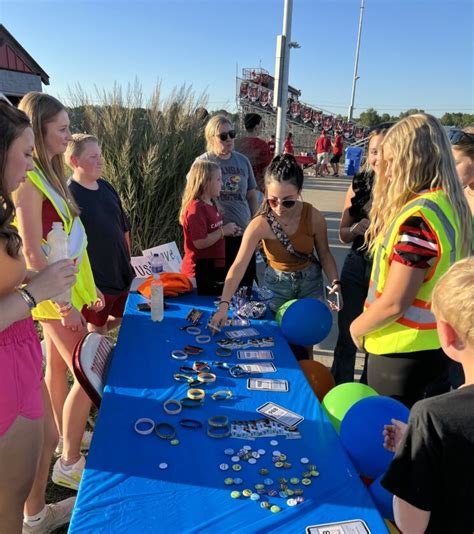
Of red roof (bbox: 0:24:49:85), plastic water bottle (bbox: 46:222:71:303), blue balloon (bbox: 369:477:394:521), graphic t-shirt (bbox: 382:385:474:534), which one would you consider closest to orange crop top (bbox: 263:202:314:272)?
plastic water bottle (bbox: 46:222:71:303)

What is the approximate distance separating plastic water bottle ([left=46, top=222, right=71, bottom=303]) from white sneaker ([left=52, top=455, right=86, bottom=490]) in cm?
88

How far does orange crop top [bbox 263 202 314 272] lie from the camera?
260cm

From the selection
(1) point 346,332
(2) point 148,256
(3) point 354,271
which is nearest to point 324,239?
(3) point 354,271

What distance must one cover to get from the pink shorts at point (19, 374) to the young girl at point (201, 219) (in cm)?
167

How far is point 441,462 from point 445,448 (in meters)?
0.04

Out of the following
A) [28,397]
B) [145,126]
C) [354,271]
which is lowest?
[28,397]

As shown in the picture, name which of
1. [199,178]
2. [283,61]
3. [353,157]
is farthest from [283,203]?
[353,157]

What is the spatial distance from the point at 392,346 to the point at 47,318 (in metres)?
1.65

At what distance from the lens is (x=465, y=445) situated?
0.91 meters

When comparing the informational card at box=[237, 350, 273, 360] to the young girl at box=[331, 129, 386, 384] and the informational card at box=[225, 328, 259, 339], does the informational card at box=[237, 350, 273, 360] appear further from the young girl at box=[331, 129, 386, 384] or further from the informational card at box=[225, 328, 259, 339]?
the young girl at box=[331, 129, 386, 384]

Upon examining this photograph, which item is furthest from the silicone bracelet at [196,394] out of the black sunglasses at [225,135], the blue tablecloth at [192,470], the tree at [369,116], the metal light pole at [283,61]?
the tree at [369,116]

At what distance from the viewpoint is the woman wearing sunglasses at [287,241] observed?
2453 mm

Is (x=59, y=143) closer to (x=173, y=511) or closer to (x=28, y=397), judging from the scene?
(x=28, y=397)

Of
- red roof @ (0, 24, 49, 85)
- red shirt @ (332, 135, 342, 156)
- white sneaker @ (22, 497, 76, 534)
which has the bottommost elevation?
white sneaker @ (22, 497, 76, 534)
